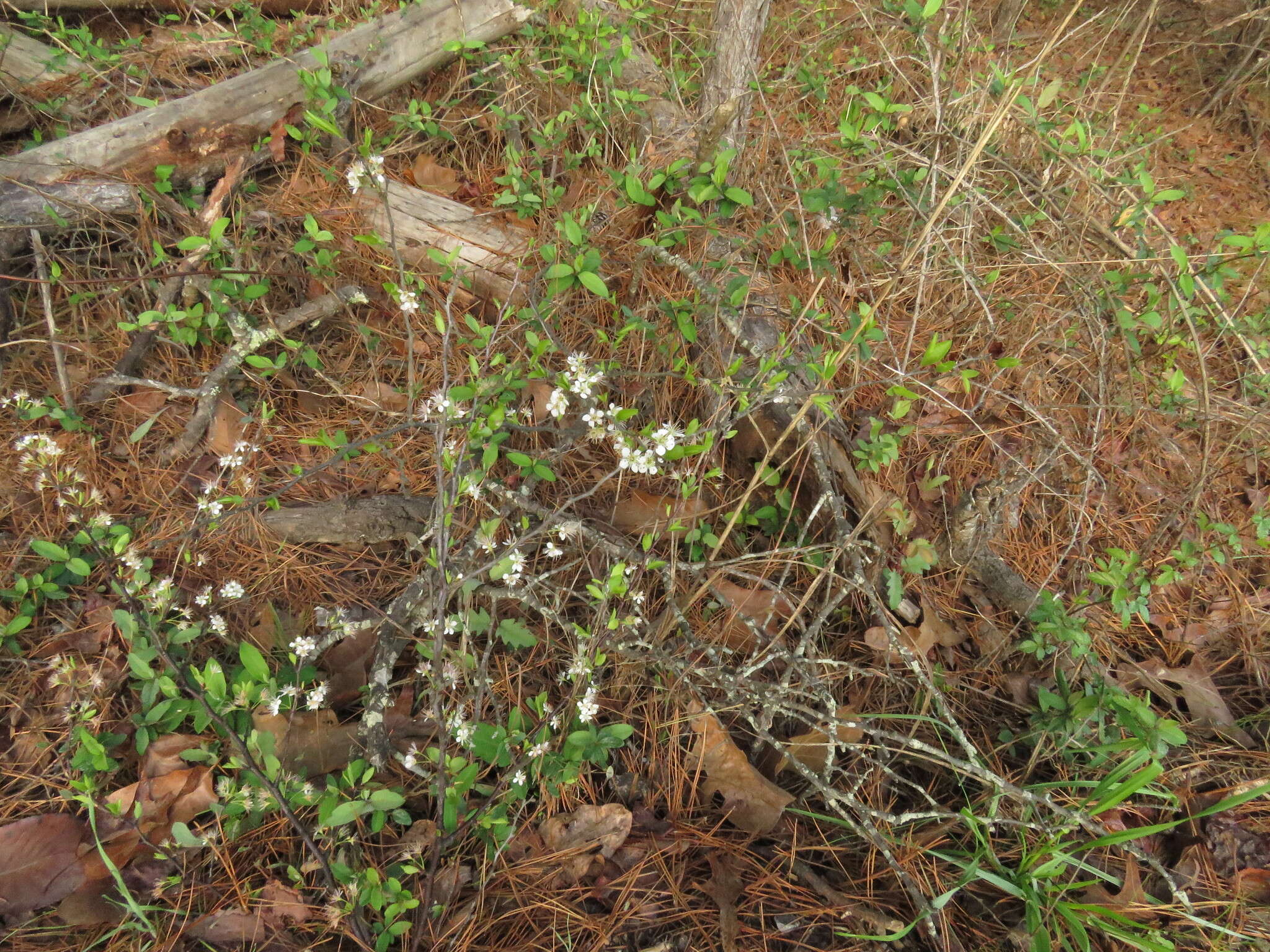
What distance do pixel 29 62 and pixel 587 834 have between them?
12.8 ft

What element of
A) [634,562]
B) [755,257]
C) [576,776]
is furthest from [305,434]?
[755,257]

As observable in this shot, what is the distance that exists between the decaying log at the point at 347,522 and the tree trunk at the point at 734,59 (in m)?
1.84

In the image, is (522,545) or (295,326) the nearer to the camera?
(522,545)

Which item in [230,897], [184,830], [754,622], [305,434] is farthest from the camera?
[305,434]

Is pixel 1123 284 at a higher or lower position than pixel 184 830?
higher

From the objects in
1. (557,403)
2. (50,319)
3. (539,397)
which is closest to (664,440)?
(557,403)

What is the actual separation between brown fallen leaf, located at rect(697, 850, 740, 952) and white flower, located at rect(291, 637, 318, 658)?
1.23 metres

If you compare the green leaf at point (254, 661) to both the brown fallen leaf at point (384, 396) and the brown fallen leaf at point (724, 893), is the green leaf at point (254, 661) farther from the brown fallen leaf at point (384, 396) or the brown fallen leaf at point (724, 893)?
the brown fallen leaf at point (724, 893)

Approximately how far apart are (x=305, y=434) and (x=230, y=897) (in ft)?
4.69

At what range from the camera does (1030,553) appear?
250 centimetres

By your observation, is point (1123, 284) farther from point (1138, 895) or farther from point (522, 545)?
point (522, 545)

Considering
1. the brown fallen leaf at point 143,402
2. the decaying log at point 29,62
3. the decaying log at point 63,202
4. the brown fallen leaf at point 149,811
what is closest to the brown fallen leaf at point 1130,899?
the brown fallen leaf at point 149,811

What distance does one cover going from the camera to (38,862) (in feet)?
5.46

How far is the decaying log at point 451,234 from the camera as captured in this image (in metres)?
2.64
